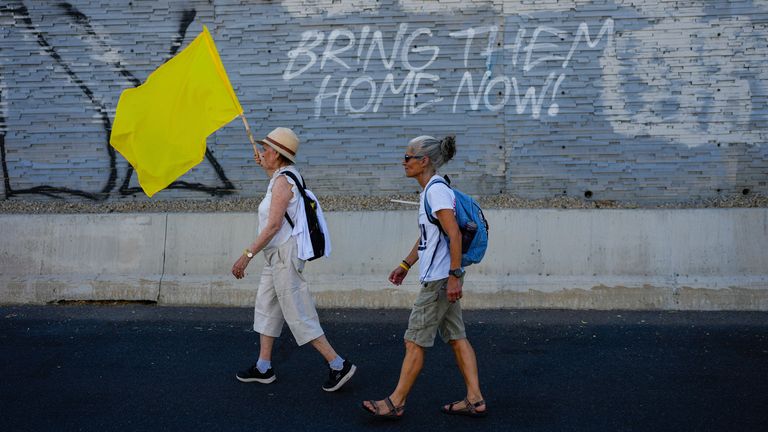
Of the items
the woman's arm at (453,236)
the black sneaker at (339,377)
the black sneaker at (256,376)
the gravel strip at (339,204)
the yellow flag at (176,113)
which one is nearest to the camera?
the woman's arm at (453,236)

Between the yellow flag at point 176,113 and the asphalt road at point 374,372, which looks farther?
the yellow flag at point 176,113

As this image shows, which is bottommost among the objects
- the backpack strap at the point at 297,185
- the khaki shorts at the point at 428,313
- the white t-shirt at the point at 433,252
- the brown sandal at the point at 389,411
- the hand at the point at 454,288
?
the brown sandal at the point at 389,411

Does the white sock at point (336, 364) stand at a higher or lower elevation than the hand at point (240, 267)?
lower

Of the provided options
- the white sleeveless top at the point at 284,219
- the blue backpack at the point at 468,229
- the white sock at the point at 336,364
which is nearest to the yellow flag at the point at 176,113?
the white sleeveless top at the point at 284,219

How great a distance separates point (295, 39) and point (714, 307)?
212 inches

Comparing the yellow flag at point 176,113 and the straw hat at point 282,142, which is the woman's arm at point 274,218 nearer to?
the straw hat at point 282,142

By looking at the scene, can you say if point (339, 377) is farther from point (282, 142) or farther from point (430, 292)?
point (282, 142)

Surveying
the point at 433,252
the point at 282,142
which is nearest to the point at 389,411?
the point at 433,252

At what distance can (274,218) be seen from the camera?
5660 millimetres

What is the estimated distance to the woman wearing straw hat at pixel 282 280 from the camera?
18.8 feet

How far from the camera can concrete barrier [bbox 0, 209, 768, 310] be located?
8086 millimetres

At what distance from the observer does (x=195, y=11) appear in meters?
10.4

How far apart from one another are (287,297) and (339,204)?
4.14 metres

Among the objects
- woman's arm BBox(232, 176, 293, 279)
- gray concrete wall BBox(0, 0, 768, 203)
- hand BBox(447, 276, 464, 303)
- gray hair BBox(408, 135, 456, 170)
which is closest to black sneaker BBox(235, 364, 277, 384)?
woman's arm BBox(232, 176, 293, 279)
